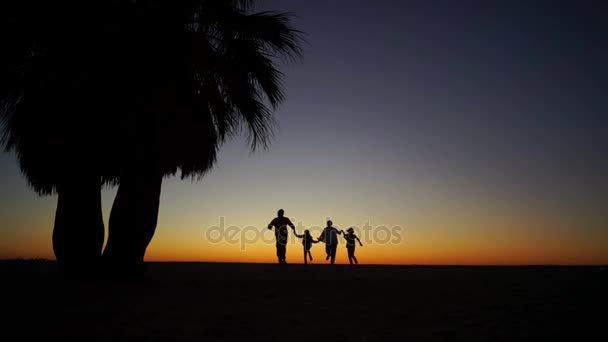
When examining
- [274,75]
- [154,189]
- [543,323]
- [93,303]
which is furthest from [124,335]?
[274,75]

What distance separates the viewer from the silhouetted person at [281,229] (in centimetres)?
1727

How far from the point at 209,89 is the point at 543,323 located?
7.64m

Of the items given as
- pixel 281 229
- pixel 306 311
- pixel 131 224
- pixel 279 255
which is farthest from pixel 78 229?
pixel 279 255

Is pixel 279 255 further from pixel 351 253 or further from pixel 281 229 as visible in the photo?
pixel 351 253

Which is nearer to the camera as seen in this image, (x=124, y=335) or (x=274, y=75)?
(x=124, y=335)

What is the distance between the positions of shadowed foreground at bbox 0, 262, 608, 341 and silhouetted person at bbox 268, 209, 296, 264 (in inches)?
327

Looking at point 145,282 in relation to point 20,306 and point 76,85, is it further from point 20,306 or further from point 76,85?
point 76,85

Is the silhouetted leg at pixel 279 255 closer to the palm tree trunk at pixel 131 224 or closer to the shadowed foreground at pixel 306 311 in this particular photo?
the palm tree trunk at pixel 131 224

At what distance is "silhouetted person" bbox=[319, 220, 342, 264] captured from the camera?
63.3 ft

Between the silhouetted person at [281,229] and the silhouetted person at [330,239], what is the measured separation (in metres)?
2.40

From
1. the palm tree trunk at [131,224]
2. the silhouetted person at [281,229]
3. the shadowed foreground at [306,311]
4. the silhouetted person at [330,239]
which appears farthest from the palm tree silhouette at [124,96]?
the silhouetted person at [330,239]

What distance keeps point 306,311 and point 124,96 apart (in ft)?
18.0

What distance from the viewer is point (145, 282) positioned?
9328 millimetres

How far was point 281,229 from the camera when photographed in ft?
56.6
